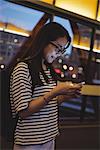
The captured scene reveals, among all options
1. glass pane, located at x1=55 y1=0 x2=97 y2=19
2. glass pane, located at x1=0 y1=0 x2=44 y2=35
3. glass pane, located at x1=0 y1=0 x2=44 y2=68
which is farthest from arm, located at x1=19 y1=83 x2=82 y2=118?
glass pane, located at x1=55 y1=0 x2=97 y2=19

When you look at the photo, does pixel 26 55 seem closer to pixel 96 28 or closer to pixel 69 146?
pixel 69 146

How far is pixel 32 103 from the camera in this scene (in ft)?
4.44

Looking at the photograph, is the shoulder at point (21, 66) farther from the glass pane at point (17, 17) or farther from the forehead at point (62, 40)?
the glass pane at point (17, 17)

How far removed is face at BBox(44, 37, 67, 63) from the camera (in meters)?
1.43

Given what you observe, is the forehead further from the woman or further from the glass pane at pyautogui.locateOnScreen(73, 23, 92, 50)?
the glass pane at pyautogui.locateOnScreen(73, 23, 92, 50)

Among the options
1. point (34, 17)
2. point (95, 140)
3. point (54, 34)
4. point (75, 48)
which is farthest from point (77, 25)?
point (54, 34)

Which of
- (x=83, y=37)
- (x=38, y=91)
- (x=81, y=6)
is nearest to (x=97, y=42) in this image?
(x=83, y=37)

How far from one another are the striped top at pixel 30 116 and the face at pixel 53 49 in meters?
0.10

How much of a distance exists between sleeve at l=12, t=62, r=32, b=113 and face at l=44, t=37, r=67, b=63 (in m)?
0.13

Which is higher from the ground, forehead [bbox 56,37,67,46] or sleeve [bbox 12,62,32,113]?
forehead [bbox 56,37,67,46]

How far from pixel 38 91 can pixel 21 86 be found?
0.30ft

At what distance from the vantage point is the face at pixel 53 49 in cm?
143

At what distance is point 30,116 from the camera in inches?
54.2

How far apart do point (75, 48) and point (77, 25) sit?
17.0 inches
